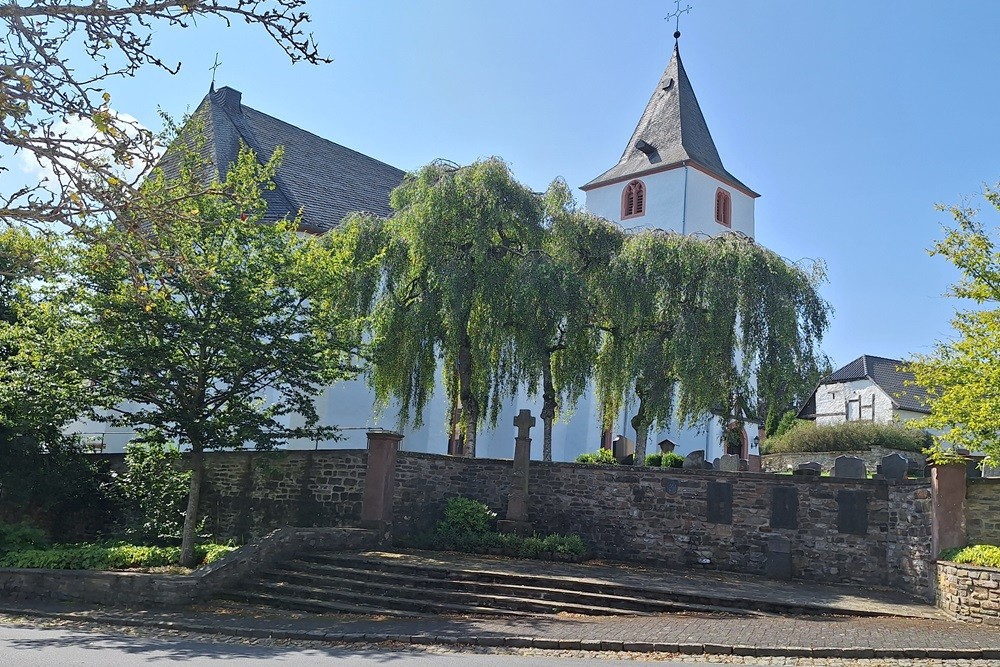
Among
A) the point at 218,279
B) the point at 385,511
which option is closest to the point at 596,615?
the point at 385,511

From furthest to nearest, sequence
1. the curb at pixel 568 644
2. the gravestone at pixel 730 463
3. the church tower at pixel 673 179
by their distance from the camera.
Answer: the church tower at pixel 673 179 < the gravestone at pixel 730 463 < the curb at pixel 568 644

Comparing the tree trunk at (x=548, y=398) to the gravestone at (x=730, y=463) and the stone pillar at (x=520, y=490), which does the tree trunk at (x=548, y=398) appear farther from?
the gravestone at (x=730, y=463)

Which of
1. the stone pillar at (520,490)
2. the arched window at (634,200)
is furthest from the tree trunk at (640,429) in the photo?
the arched window at (634,200)

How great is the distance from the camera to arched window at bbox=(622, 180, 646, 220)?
42500 mm

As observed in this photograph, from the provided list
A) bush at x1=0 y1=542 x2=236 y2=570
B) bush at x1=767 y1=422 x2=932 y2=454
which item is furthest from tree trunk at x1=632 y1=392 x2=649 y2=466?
bush at x1=767 y1=422 x2=932 y2=454

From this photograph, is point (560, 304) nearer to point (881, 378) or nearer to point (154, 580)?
point (154, 580)

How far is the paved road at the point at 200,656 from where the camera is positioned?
8656mm

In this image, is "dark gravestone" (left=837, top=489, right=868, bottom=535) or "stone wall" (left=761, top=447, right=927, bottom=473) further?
"stone wall" (left=761, top=447, right=927, bottom=473)

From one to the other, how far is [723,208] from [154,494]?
105 ft

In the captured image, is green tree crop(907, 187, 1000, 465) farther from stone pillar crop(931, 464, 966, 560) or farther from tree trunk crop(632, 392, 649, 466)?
tree trunk crop(632, 392, 649, 466)

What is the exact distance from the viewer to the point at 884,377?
41.3 meters

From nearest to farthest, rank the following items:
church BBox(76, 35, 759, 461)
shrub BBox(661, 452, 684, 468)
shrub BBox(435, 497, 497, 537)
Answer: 1. shrub BBox(435, 497, 497, 537)
2. shrub BBox(661, 452, 684, 468)
3. church BBox(76, 35, 759, 461)

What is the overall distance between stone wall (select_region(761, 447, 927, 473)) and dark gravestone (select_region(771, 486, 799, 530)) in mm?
9853

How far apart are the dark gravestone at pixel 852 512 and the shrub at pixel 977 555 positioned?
2400mm
